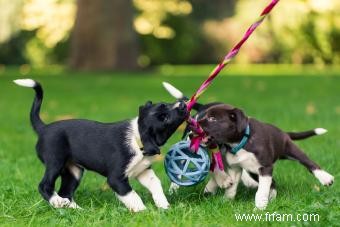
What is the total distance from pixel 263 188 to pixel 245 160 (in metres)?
0.27

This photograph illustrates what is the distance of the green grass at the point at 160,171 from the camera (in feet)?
15.0

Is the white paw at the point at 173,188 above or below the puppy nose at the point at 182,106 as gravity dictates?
below

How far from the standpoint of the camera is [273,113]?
35.9 ft

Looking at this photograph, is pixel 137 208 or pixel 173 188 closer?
pixel 137 208

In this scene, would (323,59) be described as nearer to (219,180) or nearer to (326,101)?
(326,101)

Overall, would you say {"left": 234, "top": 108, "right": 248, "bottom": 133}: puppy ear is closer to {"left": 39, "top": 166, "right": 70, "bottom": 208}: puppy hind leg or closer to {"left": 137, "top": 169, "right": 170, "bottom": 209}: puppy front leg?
{"left": 137, "top": 169, "right": 170, "bottom": 209}: puppy front leg

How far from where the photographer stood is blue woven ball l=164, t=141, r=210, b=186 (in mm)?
5059

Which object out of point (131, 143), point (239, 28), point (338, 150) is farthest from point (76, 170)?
point (239, 28)

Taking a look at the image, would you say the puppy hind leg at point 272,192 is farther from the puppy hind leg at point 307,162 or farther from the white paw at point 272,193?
the puppy hind leg at point 307,162

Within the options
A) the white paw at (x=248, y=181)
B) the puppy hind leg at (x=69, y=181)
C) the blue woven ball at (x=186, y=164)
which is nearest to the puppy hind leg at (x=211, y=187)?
the blue woven ball at (x=186, y=164)

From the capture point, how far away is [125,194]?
4.78 metres

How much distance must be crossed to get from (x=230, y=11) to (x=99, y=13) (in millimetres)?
19568

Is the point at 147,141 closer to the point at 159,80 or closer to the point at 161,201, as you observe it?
the point at 161,201

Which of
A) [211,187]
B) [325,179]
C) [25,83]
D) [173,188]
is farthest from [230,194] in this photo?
[25,83]
